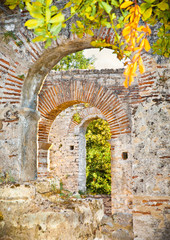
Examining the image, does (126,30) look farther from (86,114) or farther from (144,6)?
(86,114)

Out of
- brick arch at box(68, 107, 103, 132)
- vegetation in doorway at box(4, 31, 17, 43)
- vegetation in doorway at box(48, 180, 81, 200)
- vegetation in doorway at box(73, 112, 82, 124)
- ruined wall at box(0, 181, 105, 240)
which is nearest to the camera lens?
ruined wall at box(0, 181, 105, 240)

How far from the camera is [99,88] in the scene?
7.46 metres

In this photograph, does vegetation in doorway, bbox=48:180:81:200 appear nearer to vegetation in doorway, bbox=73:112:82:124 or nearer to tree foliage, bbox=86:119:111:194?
vegetation in doorway, bbox=73:112:82:124

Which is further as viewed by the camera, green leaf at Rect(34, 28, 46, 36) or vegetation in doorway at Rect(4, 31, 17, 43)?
vegetation in doorway at Rect(4, 31, 17, 43)

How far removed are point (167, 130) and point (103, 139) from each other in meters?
7.67

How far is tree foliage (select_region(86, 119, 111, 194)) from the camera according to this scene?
1083 cm

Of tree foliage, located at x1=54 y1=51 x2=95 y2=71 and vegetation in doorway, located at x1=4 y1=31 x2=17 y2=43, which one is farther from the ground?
tree foliage, located at x1=54 y1=51 x2=95 y2=71

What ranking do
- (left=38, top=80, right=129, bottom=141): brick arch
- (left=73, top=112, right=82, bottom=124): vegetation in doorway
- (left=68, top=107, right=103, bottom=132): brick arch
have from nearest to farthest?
(left=38, top=80, right=129, bottom=141): brick arch
(left=68, top=107, right=103, bottom=132): brick arch
(left=73, top=112, right=82, bottom=124): vegetation in doorway

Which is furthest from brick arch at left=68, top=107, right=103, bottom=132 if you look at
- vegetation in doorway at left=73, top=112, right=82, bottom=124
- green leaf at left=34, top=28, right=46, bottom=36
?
green leaf at left=34, top=28, right=46, bottom=36

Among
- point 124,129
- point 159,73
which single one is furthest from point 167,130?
point 124,129

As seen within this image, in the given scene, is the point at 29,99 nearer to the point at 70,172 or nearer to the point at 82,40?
the point at 82,40

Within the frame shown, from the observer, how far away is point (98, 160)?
36.5 feet

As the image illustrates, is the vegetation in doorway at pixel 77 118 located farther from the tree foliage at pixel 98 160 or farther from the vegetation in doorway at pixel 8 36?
the vegetation in doorway at pixel 8 36

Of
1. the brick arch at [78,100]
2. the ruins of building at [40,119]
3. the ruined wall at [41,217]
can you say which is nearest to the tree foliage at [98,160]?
the brick arch at [78,100]
